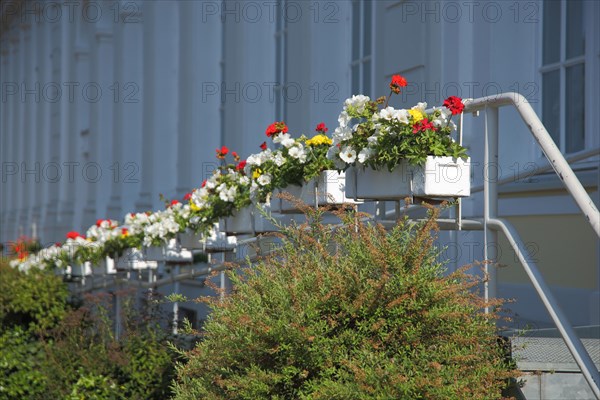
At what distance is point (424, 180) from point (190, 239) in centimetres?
416

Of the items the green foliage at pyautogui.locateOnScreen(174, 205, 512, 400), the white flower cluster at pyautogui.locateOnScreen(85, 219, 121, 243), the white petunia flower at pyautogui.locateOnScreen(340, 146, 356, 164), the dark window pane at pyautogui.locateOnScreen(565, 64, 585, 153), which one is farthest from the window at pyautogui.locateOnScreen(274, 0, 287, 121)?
the green foliage at pyautogui.locateOnScreen(174, 205, 512, 400)

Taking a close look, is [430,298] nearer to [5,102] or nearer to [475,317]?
[475,317]

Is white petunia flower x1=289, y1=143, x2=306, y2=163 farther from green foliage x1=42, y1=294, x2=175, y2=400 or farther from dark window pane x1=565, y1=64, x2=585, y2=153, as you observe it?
dark window pane x1=565, y1=64, x2=585, y2=153

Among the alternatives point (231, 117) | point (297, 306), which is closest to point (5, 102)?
point (231, 117)

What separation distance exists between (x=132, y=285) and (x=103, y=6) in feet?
31.5

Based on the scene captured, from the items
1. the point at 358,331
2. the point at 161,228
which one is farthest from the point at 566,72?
the point at 358,331

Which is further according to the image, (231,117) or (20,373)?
(231,117)

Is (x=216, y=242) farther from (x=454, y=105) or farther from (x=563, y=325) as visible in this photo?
(x=563, y=325)

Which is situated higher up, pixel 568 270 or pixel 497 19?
pixel 497 19

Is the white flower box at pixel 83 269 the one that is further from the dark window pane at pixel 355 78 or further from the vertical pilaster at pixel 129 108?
the vertical pilaster at pixel 129 108

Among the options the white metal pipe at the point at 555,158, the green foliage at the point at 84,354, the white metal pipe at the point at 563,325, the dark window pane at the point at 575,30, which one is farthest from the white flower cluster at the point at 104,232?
the white metal pipe at the point at 563,325

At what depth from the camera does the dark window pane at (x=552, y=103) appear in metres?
7.88

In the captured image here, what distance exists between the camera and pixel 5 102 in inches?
1158

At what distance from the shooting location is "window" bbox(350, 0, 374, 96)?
10047 millimetres
